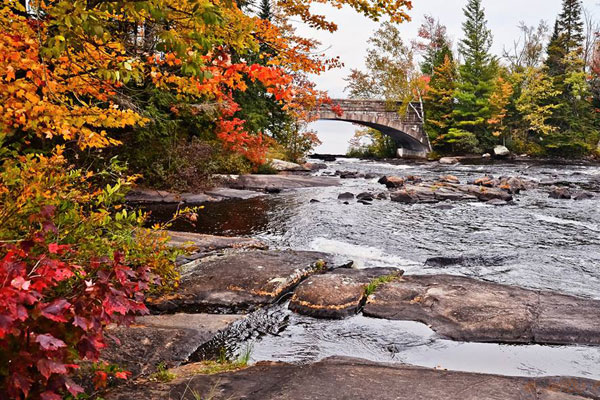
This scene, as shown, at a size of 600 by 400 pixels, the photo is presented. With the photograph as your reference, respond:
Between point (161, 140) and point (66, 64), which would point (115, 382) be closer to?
point (66, 64)

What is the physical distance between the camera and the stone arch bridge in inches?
1439

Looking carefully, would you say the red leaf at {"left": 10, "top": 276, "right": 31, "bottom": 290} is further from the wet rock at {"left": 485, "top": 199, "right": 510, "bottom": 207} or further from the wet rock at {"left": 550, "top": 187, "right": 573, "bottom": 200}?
the wet rock at {"left": 550, "top": 187, "right": 573, "bottom": 200}

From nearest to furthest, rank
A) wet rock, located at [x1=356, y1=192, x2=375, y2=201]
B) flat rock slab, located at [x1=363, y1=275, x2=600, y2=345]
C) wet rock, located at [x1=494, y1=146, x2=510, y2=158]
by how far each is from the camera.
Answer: flat rock slab, located at [x1=363, y1=275, x2=600, y2=345], wet rock, located at [x1=356, y1=192, x2=375, y2=201], wet rock, located at [x1=494, y1=146, x2=510, y2=158]

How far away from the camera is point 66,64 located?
566 centimetres

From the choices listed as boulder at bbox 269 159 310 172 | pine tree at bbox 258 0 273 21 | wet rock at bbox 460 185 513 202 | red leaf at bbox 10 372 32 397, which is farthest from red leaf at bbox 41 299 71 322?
pine tree at bbox 258 0 273 21

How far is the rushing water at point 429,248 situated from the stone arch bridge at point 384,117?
20.2 meters

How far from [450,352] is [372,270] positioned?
2.36 m

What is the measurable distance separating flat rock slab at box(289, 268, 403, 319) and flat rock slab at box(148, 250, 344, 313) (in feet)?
1.16

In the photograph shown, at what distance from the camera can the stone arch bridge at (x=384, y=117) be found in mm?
36562

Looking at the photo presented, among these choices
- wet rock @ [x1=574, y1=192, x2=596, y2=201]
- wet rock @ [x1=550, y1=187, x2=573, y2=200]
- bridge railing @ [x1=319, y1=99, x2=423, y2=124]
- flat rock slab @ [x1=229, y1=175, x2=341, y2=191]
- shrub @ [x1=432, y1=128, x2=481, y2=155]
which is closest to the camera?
wet rock @ [x1=574, y1=192, x2=596, y2=201]

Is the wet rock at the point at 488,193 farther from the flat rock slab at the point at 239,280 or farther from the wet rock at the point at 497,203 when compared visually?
the flat rock slab at the point at 239,280

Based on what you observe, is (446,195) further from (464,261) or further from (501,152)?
(501,152)

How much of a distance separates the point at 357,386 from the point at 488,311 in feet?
7.92

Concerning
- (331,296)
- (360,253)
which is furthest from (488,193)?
(331,296)
